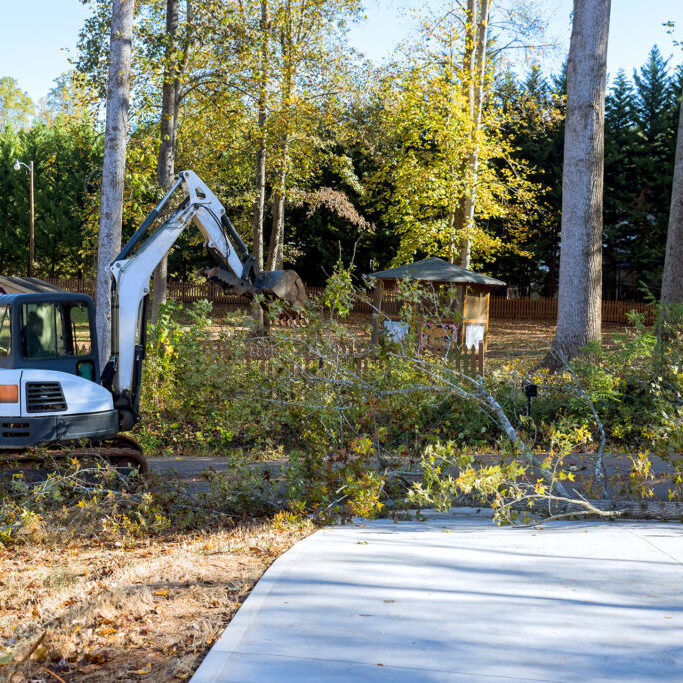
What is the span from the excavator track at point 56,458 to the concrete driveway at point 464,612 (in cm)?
308

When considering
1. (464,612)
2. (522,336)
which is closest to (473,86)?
(522,336)

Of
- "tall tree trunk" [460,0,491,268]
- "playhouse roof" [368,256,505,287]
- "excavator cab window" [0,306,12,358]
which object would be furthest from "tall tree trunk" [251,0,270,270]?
"excavator cab window" [0,306,12,358]

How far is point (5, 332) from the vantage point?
8.57 meters

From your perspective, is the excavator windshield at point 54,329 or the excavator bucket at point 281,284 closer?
the excavator windshield at point 54,329

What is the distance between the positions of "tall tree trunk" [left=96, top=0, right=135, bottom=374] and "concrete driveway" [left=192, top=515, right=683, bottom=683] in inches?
337

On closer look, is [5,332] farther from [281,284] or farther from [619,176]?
[619,176]

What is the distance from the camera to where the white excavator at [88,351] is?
331 inches

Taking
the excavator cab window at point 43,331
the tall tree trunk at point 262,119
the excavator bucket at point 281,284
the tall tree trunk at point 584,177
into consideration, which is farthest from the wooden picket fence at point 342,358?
the tall tree trunk at point 262,119

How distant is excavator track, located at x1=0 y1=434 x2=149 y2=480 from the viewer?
8.38 m

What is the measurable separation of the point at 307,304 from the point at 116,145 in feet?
16.9

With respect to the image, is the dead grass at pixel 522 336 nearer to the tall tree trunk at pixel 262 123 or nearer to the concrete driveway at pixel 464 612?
the tall tree trunk at pixel 262 123

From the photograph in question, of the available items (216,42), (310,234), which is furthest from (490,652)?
(310,234)

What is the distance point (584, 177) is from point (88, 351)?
8484 mm

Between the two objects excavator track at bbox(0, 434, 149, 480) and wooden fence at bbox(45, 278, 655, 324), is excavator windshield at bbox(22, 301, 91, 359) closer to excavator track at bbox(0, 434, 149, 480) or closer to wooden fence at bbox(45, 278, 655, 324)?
excavator track at bbox(0, 434, 149, 480)
